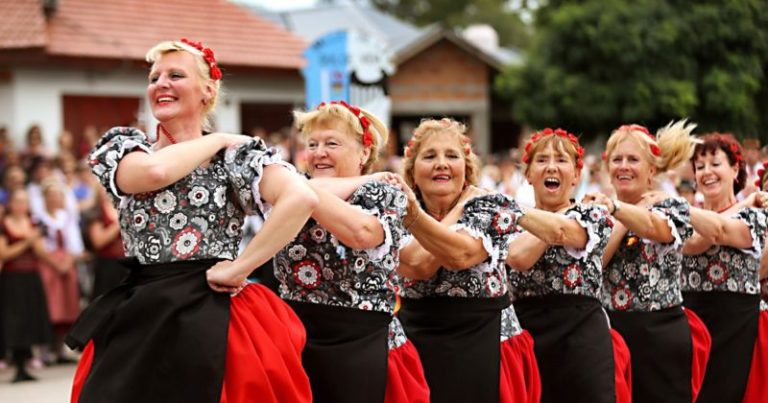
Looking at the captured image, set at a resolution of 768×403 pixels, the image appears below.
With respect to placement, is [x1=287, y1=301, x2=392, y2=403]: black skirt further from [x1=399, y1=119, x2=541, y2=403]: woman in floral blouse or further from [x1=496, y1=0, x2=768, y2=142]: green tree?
[x1=496, y1=0, x2=768, y2=142]: green tree

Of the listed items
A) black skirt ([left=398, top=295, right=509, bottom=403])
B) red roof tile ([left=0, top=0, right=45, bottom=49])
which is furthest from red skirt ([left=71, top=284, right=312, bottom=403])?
red roof tile ([left=0, top=0, right=45, bottom=49])

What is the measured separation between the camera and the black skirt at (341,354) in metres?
3.94

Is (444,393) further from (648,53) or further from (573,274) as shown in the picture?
(648,53)

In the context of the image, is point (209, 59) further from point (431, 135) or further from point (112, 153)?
point (431, 135)

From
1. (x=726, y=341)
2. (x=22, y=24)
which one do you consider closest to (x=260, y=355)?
(x=726, y=341)

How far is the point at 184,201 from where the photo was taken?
3547mm

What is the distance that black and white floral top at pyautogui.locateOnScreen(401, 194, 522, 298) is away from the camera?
14.2 feet

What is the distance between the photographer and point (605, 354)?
4.81m

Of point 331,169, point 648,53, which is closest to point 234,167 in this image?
point 331,169

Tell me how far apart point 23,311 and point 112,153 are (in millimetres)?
6461

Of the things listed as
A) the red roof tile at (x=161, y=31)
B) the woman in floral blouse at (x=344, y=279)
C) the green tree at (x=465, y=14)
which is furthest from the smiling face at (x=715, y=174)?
the green tree at (x=465, y=14)

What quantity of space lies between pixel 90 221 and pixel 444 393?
648 centimetres

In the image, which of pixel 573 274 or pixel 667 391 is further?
pixel 667 391

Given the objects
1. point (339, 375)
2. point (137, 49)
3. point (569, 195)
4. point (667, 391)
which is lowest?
point (667, 391)
